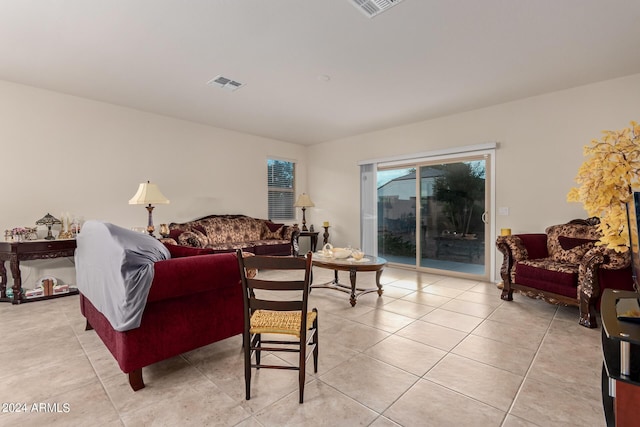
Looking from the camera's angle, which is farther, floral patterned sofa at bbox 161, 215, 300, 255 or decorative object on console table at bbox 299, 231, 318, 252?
decorative object on console table at bbox 299, 231, 318, 252

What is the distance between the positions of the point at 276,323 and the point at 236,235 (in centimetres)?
388

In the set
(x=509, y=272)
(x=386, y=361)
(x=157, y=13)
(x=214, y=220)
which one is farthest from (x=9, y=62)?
(x=509, y=272)

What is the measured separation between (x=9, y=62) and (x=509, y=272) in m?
6.02

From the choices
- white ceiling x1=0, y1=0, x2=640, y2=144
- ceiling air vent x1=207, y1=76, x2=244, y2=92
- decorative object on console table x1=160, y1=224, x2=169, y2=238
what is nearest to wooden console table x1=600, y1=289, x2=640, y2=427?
white ceiling x1=0, y1=0, x2=640, y2=144

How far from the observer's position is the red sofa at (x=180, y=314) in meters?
1.75

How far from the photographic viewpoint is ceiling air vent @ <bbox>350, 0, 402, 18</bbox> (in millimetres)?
2158

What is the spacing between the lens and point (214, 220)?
207 inches

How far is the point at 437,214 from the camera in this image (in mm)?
5055

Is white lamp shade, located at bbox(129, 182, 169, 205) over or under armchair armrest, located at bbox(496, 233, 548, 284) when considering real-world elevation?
→ over

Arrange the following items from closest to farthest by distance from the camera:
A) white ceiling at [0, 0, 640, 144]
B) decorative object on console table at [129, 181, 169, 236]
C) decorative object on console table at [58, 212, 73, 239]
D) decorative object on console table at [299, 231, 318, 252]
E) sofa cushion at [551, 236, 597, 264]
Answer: white ceiling at [0, 0, 640, 144]
sofa cushion at [551, 236, 597, 264]
decorative object on console table at [58, 212, 73, 239]
decorative object on console table at [129, 181, 169, 236]
decorative object on console table at [299, 231, 318, 252]

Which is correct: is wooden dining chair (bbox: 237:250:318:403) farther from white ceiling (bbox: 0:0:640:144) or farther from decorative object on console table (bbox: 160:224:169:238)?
decorative object on console table (bbox: 160:224:169:238)

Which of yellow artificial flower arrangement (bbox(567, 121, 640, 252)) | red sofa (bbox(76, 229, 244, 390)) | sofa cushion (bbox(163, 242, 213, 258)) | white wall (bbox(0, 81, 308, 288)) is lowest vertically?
red sofa (bbox(76, 229, 244, 390))

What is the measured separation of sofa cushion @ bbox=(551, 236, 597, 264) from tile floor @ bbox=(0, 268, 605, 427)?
0.76m

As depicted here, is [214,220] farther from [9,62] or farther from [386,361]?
[386,361]
